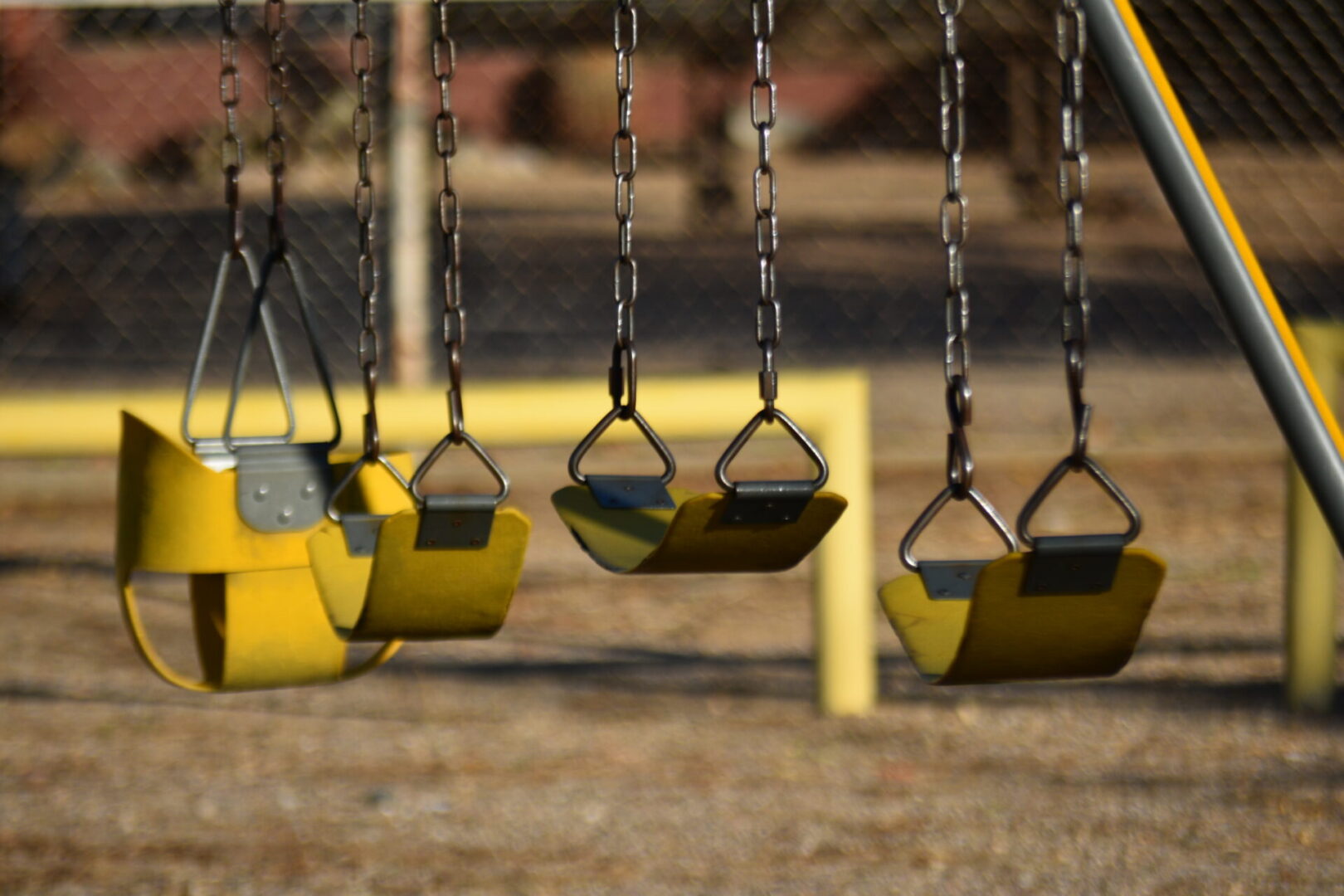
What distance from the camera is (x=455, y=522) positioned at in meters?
1.82

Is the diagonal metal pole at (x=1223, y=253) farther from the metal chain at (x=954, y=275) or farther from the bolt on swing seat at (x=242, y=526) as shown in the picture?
the bolt on swing seat at (x=242, y=526)

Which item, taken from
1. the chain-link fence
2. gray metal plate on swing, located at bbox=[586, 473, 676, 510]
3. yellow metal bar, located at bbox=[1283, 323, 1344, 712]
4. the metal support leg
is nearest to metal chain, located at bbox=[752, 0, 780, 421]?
gray metal plate on swing, located at bbox=[586, 473, 676, 510]

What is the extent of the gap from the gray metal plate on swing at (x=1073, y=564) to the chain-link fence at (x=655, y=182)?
329 cm

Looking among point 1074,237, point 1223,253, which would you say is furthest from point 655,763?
point 1074,237

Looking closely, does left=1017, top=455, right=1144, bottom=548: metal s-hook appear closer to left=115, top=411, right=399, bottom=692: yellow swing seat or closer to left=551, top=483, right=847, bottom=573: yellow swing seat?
left=551, top=483, right=847, bottom=573: yellow swing seat

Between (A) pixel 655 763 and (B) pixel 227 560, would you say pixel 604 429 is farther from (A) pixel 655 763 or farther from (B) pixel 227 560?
(A) pixel 655 763

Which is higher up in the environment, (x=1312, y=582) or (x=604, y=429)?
(x=604, y=429)

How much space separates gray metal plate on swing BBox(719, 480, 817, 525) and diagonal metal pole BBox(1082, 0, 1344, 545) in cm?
62

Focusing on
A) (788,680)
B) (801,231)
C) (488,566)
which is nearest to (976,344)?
(788,680)

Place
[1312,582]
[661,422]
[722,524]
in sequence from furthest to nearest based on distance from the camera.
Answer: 1. [1312,582]
2. [661,422]
3. [722,524]

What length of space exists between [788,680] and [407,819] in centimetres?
135

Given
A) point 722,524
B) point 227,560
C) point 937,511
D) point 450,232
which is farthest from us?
point 227,560

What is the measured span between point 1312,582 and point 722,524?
8.26 ft

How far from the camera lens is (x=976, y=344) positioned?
32.9ft
